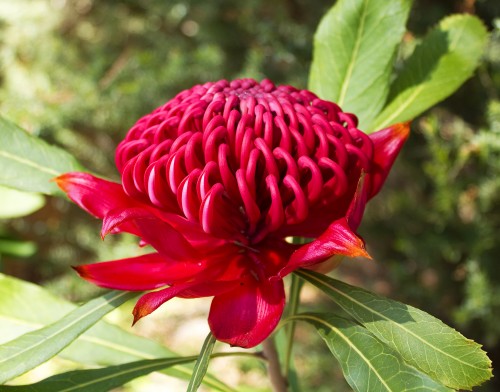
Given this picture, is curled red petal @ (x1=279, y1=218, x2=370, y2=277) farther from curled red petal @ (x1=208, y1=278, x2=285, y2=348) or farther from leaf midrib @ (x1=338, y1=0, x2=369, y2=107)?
leaf midrib @ (x1=338, y1=0, x2=369, y2=107)

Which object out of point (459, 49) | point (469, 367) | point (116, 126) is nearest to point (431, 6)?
point (459, 49)

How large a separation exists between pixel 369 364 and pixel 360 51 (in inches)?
27.2

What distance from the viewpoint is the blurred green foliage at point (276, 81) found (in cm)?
218

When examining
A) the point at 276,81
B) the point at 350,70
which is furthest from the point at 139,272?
the point at 276,81

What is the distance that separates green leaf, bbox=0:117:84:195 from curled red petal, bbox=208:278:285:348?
1.49 ft

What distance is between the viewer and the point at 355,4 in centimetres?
124

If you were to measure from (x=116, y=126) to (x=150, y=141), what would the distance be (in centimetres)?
230

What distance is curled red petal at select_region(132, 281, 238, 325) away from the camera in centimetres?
84

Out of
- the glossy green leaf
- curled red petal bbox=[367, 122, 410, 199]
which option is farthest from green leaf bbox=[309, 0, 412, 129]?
the glossy green leaf

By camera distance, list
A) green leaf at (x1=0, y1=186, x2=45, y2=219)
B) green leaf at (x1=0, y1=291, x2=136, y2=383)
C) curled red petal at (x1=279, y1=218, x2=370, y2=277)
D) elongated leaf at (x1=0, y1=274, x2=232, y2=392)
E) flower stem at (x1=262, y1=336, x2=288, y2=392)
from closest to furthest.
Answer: curled red petal at (x1=279, y1=218, x2=370, y2=277)
green leaf at (x1=0, y1=291, x2=136, y2=383)
flower stem at (x1=262, y1=336, x2=288, y2=392)
elongated leaf at (x1=0, y1=274, x2=232, y2=392)
green leaf at (x1=0, y1=186, x2=45, y2=219)

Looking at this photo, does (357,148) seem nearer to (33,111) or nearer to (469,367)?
(469,367)

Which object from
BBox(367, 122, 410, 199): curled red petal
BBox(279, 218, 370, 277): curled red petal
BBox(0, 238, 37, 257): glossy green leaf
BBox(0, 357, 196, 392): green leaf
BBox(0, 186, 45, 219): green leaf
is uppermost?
BBox(367, 122, 410, 199): curled red petal

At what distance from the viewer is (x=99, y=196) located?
0.98 m

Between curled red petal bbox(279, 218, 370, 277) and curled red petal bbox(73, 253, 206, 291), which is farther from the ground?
curled red petal bbox(279, 218, 370, 277)
